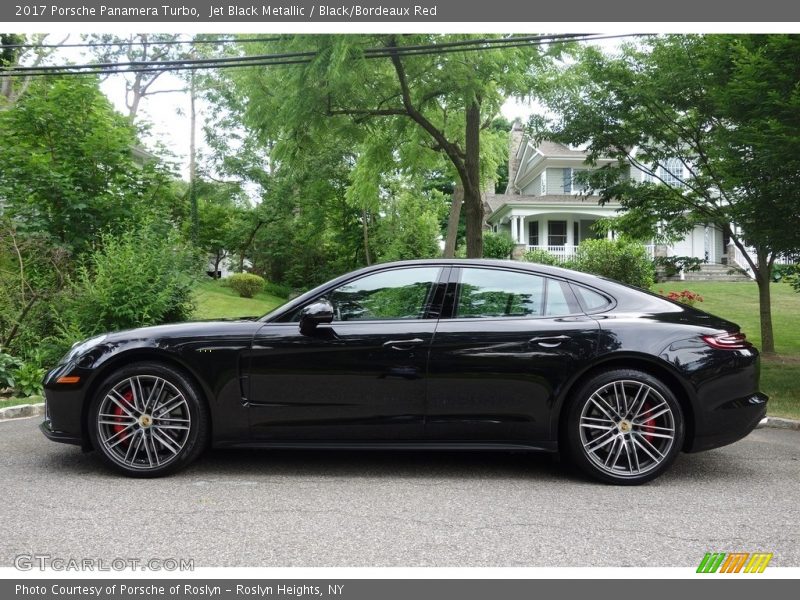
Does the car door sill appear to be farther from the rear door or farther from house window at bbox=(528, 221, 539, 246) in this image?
house window at bbox=(528, 221, 539, 246)

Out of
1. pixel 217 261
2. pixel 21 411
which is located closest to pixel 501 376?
pixel 21 411

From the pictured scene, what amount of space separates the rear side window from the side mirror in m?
1.75

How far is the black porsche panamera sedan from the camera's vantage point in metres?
4.45

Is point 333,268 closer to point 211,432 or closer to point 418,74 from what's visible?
point 418,74

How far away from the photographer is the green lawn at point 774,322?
8.14m

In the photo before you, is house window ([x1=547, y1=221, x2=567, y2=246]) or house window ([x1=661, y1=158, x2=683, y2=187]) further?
house window ([x1=547, y1=221, x2=567, y2=246])

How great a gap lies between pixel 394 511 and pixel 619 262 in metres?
19.4

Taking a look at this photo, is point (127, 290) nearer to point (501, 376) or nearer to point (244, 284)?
point (501, 376)

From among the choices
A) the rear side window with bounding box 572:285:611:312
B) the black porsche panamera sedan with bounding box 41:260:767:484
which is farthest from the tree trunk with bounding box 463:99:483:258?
the black porsche panamera sedan with bounding box 41:260:767:484


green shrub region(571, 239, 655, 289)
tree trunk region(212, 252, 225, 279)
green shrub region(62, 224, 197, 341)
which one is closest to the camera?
green shrub region(62, 224, 197, 341)

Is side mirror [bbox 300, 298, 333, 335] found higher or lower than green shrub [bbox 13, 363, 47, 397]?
higher

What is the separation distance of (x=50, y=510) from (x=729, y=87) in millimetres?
8129

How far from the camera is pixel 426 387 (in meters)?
4.48

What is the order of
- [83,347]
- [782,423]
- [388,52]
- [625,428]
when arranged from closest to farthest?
1. [625,428]
2. [83,347]
3. [782,423]
4. [388,52]
